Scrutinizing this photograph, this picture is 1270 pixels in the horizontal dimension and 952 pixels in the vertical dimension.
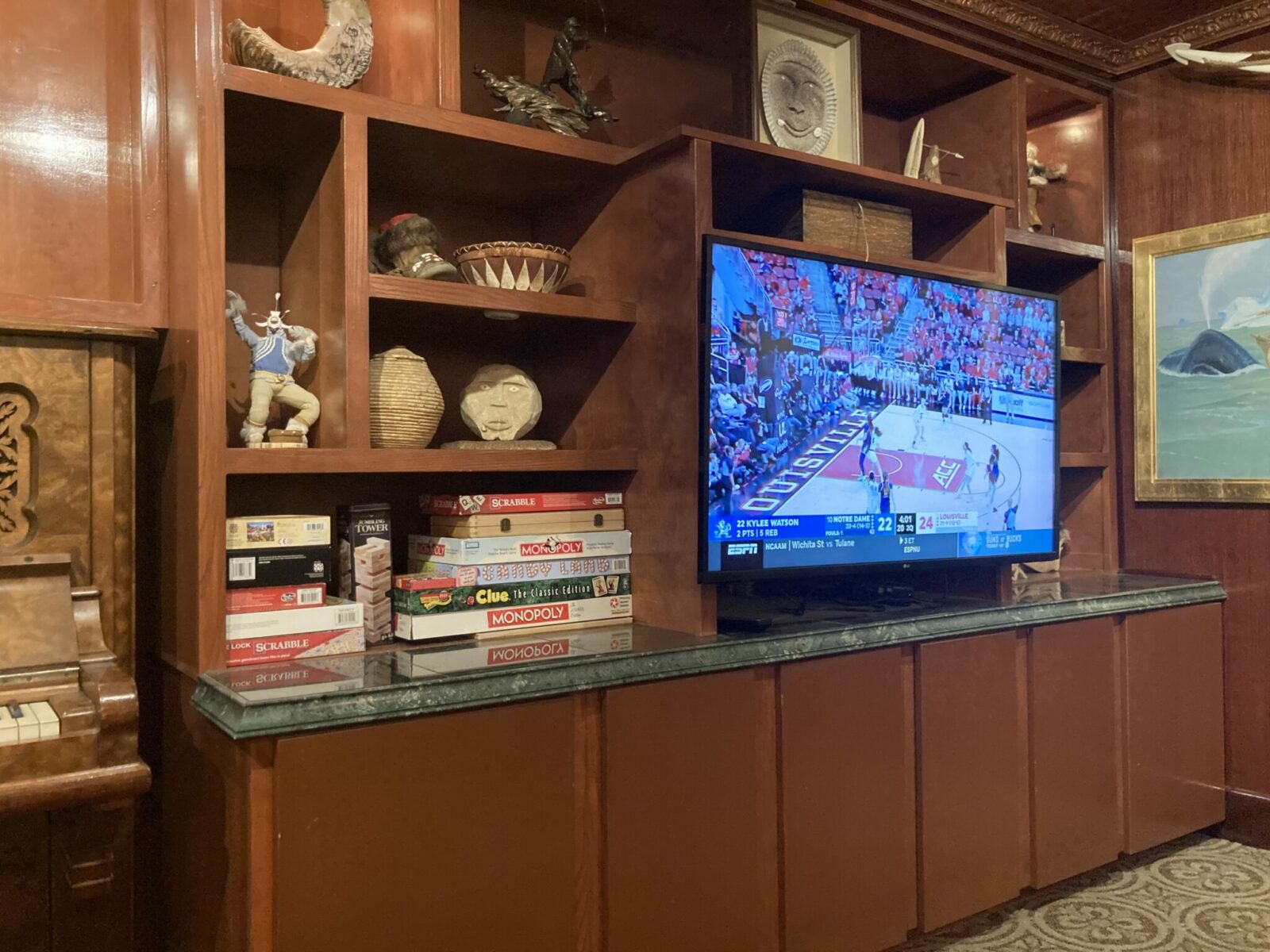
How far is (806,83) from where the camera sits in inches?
101

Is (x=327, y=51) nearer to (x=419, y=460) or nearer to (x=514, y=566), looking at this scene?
(x=419, y=460)

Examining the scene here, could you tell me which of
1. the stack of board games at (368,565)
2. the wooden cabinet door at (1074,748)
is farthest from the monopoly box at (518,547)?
the wooden cabinet door at (1074,748)

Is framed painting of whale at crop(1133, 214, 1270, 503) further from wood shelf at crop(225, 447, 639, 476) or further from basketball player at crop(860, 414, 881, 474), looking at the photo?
wood shelf at crop(225, 447, 639, 476)

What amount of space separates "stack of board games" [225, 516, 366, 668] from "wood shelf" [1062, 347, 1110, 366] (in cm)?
240

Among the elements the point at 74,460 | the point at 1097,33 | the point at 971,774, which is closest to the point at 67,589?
the point at 74,460

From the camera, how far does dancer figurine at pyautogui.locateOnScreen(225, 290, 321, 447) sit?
1.85 m

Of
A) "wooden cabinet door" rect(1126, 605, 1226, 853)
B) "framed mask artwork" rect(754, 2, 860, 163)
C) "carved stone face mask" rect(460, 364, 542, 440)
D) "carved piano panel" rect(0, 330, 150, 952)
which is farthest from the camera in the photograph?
"wooden cabinet door" rect(1126, 605, 1226, 853)

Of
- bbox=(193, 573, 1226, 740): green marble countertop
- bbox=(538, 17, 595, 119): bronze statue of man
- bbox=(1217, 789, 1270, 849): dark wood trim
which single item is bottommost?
bbox=(1217, 789, 1270, 849): dark wood trim

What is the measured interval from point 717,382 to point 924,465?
703 mm

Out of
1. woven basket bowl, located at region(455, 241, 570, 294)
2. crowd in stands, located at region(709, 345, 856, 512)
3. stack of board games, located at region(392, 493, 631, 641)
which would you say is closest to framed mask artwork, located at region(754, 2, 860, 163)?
crowd in stands, located at region(709, 345, 856, 512)

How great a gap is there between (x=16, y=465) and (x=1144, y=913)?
2.79 m

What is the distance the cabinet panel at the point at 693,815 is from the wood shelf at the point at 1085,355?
1.78m

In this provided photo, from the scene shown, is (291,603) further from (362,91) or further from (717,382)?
(362,91)

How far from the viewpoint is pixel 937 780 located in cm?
229
